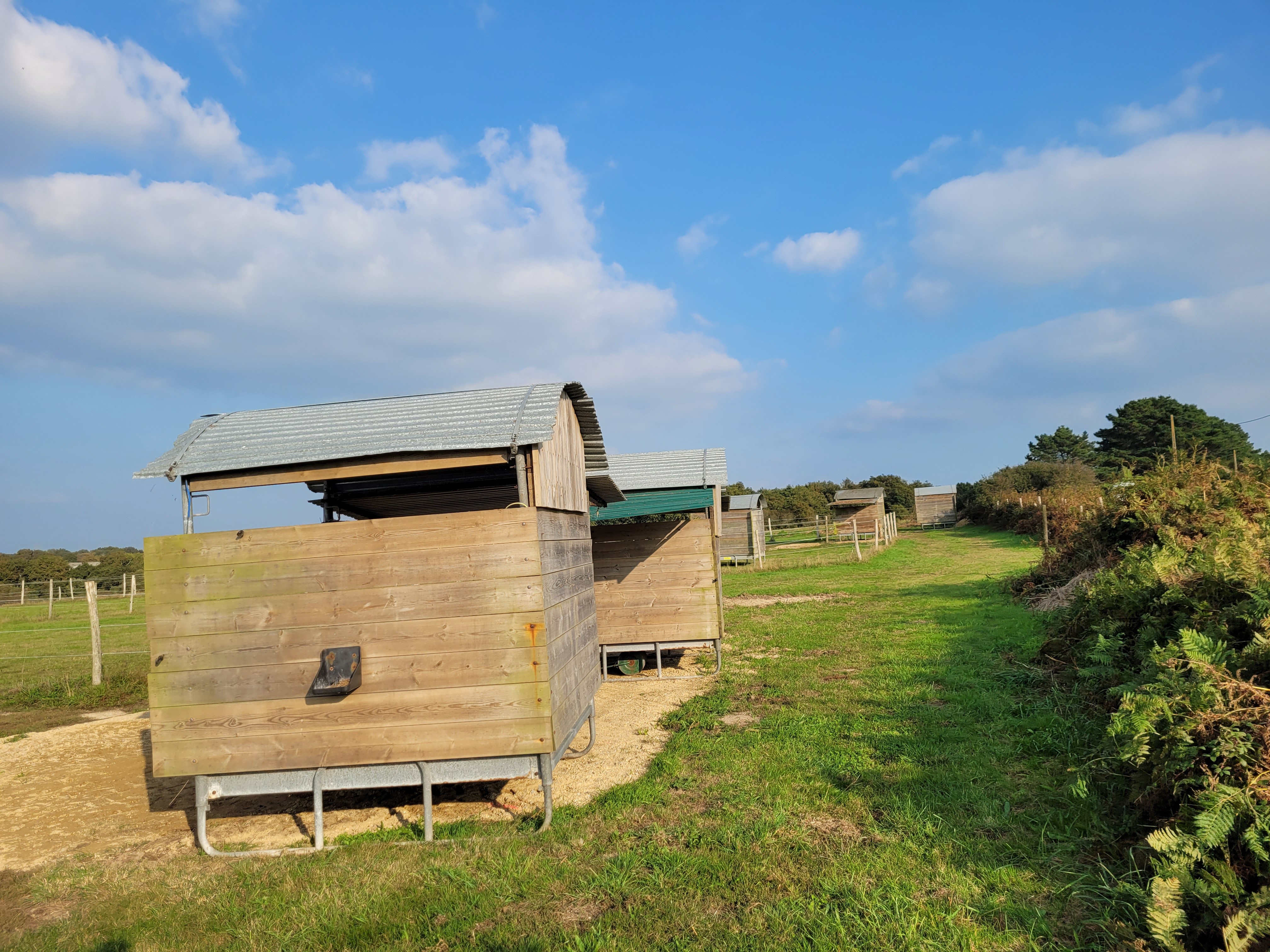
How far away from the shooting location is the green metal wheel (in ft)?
39.2

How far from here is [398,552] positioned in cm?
535

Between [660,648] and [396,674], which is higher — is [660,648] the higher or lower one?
the lower one

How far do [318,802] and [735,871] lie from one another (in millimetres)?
3074

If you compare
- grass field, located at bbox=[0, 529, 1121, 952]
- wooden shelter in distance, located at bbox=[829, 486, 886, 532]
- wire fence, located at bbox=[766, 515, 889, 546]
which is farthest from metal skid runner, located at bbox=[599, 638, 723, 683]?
wooden shelter in distance, located at bbox=[829, 486, 886, 532]

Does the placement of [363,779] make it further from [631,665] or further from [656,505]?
[631,665]

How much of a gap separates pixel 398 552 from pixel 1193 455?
37.7 ft

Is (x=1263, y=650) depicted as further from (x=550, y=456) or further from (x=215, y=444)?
(x=215, y=444)

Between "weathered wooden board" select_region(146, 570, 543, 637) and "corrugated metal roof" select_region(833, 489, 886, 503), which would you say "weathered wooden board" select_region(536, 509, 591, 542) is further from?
"corrugated metal roof" select_region(833, 489, 886, 503)

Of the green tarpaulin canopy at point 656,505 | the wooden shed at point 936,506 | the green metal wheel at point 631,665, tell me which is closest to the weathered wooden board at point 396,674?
the green tarpaulin canopy at point 656,505

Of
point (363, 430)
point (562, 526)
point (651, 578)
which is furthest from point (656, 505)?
point (363, 430)

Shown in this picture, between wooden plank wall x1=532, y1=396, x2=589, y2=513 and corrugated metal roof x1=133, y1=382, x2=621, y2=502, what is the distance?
298mm

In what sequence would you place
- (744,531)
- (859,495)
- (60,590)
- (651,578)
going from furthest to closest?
1. (859,495)
2. (60,590)
3. (744,531)
4. (651,578)

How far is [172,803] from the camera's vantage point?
6879 mm

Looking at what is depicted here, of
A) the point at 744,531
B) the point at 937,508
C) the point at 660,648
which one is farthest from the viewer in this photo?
the point at 937,508
